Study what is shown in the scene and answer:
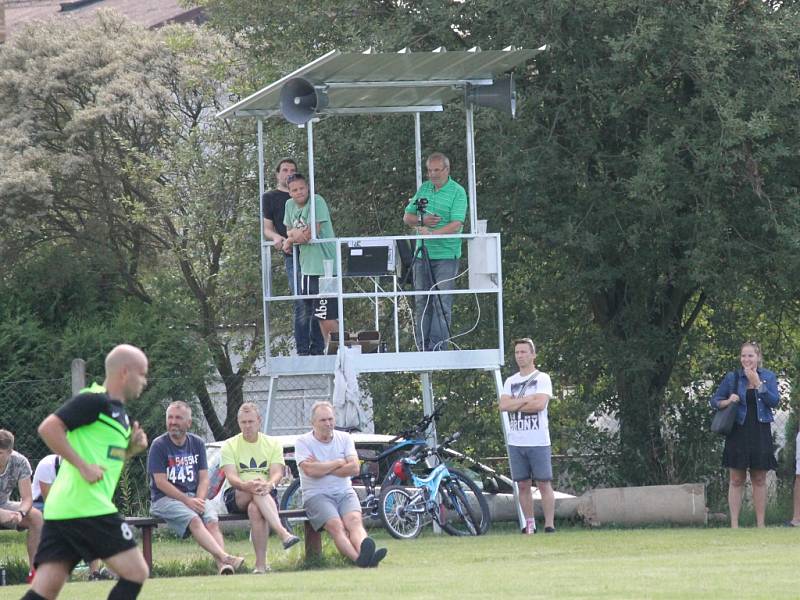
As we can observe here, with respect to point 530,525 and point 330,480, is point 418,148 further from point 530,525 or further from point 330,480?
point 330,480

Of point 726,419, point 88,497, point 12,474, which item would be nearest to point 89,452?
point 88,497

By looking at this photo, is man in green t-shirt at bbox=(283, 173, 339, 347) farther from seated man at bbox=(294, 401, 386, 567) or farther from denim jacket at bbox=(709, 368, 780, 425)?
denim jacket at bbox=(709, 368, 780, 425)

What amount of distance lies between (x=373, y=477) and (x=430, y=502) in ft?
3.15

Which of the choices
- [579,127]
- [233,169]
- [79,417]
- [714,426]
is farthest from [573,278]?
[79,417]

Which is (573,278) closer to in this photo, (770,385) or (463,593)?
(770,385)

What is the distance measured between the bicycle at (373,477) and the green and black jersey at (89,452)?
300 inches

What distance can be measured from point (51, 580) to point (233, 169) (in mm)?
17600

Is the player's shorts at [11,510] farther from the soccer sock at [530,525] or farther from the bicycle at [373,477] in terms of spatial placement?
the soccer sock at [530,525]

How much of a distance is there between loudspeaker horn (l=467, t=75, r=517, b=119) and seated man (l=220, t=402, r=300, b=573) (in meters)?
4.63

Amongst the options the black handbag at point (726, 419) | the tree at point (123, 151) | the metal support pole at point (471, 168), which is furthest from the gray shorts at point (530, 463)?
the tree at point (123, 151)

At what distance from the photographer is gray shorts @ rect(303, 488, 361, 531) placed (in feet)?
41.3

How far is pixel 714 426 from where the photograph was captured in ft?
52.6

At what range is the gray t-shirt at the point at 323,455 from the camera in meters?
12.9

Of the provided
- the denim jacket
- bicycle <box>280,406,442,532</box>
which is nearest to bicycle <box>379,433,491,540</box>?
bicycle <box>280,406,442,532</box>
